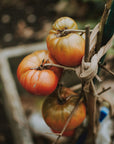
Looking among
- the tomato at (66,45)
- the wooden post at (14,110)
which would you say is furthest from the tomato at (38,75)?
the wooden post at (14,110)

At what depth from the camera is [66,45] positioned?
19.2 inches

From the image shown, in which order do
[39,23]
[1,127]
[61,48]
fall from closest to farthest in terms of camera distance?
[61,48] → [1,127] → [39,23]

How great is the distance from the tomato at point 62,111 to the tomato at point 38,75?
0.42ft

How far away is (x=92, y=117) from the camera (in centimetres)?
72

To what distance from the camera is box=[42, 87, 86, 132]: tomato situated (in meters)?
0.64

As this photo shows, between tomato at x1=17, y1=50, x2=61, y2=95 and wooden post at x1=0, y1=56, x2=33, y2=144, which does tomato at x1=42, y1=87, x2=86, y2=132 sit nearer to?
tomato at x1=17, y1=50, x2=61, y2=95

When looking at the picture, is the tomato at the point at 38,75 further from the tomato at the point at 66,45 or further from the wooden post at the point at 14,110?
the wooden post at the point at 14,110

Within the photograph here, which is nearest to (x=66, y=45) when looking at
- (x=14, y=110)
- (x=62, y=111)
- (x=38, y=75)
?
(x=38, y=75)

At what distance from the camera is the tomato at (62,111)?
0.64m

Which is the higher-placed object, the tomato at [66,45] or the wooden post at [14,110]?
the tomato at [66,45]

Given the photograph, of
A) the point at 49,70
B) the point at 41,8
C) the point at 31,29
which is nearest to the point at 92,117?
the point at 49,70

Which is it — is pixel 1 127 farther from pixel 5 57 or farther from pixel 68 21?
pixel 68 21

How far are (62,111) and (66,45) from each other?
251mm

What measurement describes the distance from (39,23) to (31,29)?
0.40ft
